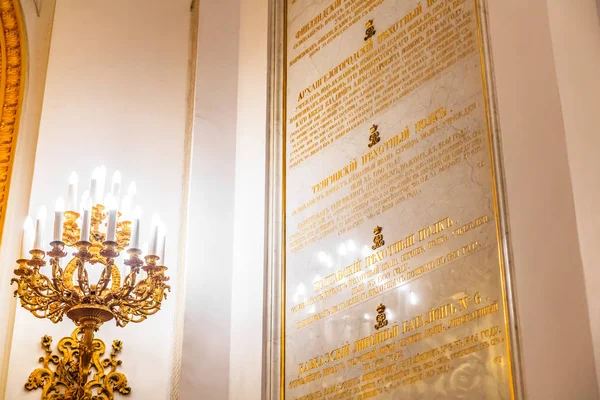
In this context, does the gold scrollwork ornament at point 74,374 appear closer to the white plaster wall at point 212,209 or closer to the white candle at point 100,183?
the white plaster wall at point 212,209

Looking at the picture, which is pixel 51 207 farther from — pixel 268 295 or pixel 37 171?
pixel 268 295

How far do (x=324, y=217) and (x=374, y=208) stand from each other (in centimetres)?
46

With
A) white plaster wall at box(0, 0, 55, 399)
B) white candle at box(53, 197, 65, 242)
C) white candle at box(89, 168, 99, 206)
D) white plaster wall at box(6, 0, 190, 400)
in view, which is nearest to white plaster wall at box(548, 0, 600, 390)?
A: white candle at box(53, 197, 65, 242)

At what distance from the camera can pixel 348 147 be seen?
5.08m

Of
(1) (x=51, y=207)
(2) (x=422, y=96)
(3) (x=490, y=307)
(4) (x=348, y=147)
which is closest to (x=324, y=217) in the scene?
(4) (x=348, y=147)

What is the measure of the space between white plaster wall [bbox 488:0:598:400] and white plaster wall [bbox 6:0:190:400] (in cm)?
277

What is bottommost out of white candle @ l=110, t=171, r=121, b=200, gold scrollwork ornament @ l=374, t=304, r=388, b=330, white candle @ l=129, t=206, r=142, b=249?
gold scrollwork ornament @ l=374, t=304, r=388, b=330

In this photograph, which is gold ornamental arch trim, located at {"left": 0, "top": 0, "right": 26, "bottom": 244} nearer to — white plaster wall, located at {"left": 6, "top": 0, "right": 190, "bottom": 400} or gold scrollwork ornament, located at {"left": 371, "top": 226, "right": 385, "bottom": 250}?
white plaster wall, located at {"left": 6, "top": 0, "right": 190, "bottom": 400}

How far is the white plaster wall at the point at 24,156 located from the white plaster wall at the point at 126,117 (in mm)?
114

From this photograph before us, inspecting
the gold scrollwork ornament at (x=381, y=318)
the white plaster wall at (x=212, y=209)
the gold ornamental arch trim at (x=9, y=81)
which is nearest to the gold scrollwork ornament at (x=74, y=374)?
the white plaster wall at (x=212, y=209)

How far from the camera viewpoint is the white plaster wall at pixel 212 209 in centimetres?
557

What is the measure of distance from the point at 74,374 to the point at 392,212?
2.31 meters

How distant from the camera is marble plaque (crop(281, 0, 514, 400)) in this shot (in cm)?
402

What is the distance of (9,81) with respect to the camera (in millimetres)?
6500
